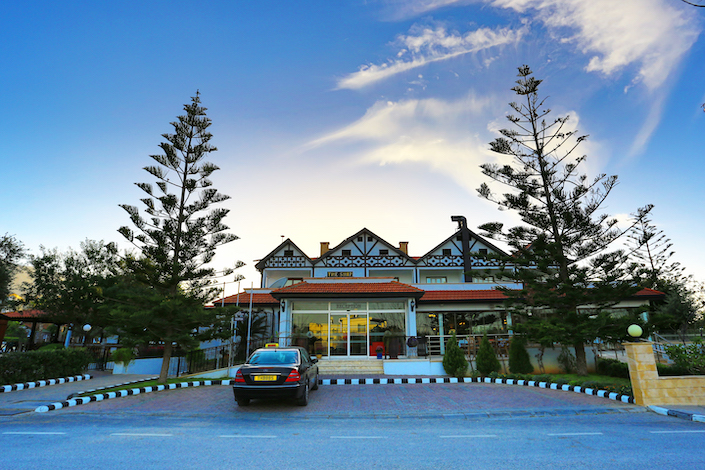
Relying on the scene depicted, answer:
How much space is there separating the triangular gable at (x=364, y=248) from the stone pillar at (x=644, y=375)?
17.6 metres

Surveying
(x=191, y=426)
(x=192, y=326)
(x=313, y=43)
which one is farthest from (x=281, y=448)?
(x=313, y=43)

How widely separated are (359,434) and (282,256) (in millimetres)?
21276

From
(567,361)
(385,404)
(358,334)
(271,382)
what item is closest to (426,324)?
(358,334)

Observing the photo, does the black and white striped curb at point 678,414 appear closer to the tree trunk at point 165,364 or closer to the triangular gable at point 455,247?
the tree trunk at point 165,364

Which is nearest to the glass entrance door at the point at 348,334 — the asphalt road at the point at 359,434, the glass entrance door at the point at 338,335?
the glass entrance door at the point at 338,335

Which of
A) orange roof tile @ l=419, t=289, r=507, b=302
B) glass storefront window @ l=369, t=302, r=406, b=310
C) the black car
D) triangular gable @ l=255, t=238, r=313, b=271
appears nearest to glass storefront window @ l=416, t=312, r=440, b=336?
orange roof tile @ l=419, t=289, r=507, b=302

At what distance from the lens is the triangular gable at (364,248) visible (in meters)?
25.9

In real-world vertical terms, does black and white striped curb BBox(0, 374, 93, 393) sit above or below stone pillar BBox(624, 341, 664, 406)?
below

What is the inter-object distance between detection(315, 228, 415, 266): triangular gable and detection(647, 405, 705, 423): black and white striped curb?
18.2 m

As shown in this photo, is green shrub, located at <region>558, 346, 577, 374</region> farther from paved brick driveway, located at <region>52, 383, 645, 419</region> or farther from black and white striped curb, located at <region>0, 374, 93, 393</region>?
black and white striped curb, located at <region>0, 374, 93, 393</region>

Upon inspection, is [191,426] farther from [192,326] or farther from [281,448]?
[192,326]

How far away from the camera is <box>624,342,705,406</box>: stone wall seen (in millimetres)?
8086

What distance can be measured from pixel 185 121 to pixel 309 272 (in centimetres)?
1418

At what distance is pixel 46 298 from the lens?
23188 mm
